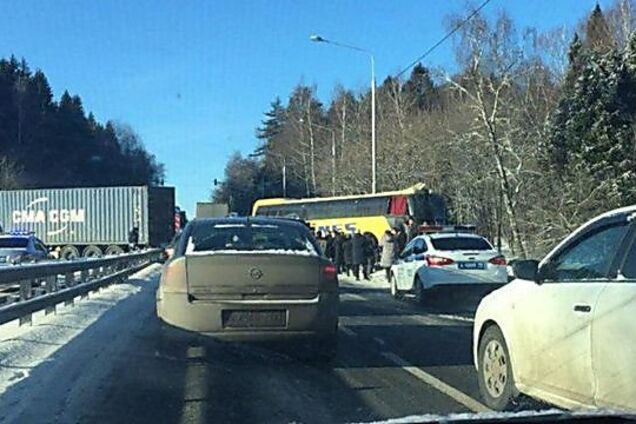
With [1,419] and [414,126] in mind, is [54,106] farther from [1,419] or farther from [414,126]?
[1,419]

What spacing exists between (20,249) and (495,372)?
17727 mm

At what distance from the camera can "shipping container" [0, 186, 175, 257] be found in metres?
45.2

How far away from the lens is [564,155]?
120 ft

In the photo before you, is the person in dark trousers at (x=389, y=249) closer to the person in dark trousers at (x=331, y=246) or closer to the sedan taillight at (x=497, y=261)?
the person in dark trousers at (x=331, y=246)

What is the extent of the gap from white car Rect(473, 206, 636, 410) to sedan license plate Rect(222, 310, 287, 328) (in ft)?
7.88

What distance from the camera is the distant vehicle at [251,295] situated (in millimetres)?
9461

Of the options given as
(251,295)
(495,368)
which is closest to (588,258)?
(495,368)

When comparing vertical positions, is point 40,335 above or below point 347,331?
above

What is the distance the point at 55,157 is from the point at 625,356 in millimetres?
105193

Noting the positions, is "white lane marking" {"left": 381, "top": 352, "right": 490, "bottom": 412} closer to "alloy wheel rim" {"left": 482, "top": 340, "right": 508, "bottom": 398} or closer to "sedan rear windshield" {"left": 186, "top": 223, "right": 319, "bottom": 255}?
"alloy wheel rim" {"left": 482, "top": 340, "right": 508, "bottom": 398}

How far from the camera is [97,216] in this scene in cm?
4600

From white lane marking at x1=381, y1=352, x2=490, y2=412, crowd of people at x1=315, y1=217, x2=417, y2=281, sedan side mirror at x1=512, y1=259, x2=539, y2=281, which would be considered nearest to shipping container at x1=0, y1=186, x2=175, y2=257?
crowd of people at x1=315, y1=217, x2=417, y2=281

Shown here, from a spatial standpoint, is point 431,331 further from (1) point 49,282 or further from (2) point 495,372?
(2) point 495,372

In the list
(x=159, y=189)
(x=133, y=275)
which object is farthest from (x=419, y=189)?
(x=133, y=275)
